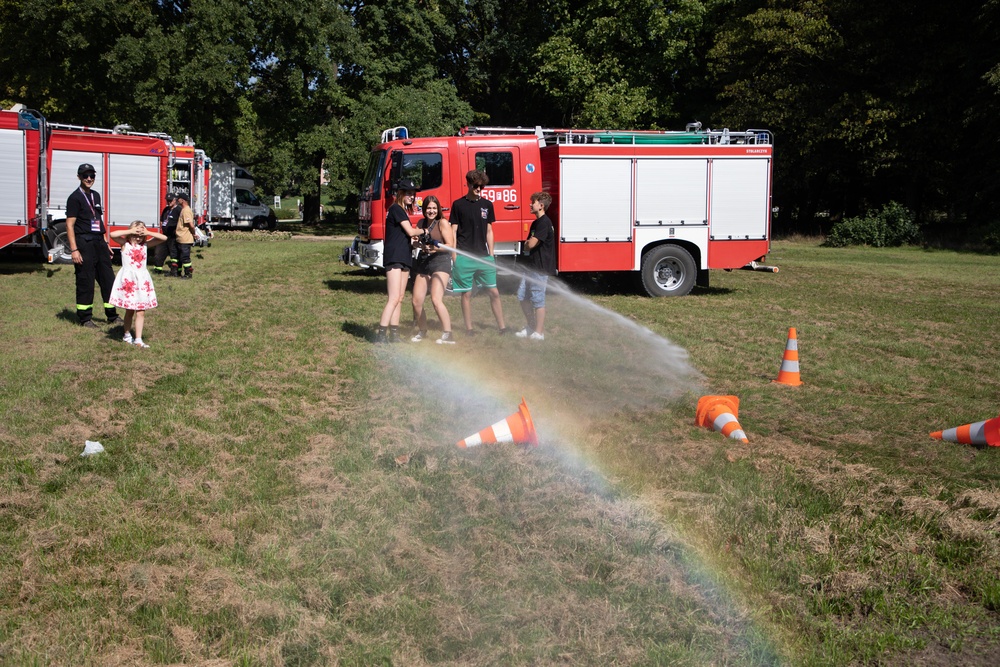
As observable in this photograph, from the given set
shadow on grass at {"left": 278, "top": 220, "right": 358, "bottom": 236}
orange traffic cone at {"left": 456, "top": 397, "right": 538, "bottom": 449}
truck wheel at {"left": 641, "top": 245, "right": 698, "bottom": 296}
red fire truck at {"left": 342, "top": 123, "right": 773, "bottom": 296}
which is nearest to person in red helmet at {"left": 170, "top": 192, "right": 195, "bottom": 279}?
red fire truck at {"left": 342, "top": 123, "right": 773, "bottom": 296}

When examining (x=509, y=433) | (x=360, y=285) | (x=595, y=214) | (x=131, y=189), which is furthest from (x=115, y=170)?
(x=509, y=433)

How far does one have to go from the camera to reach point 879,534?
16.2ft

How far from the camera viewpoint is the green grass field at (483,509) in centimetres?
382

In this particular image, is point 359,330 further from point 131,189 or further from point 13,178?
point 131,189

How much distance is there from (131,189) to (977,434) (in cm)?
1941

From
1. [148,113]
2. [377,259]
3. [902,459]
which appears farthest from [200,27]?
[902,459]

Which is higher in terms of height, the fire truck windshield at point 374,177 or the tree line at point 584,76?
the tree line at point 584,76

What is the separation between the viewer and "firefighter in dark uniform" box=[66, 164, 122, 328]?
11.2 meters

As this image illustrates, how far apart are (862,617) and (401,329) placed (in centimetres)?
872

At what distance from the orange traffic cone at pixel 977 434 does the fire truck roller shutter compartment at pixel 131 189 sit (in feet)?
62.0

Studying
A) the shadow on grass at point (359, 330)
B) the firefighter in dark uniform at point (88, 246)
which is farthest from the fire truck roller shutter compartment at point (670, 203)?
the firefighter in dark uniform at point (88, 246)

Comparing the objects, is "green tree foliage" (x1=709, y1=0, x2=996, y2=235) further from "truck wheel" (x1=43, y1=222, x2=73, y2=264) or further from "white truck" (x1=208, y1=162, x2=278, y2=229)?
"truck wheel" (x1=43, y1=222, x2=73, y2=264)

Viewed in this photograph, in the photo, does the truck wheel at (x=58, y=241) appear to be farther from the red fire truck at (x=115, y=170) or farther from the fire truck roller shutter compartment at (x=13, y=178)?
the fire truck roller shutter compartment at (x=13, y=178)

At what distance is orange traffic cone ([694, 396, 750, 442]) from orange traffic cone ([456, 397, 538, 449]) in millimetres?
1502
